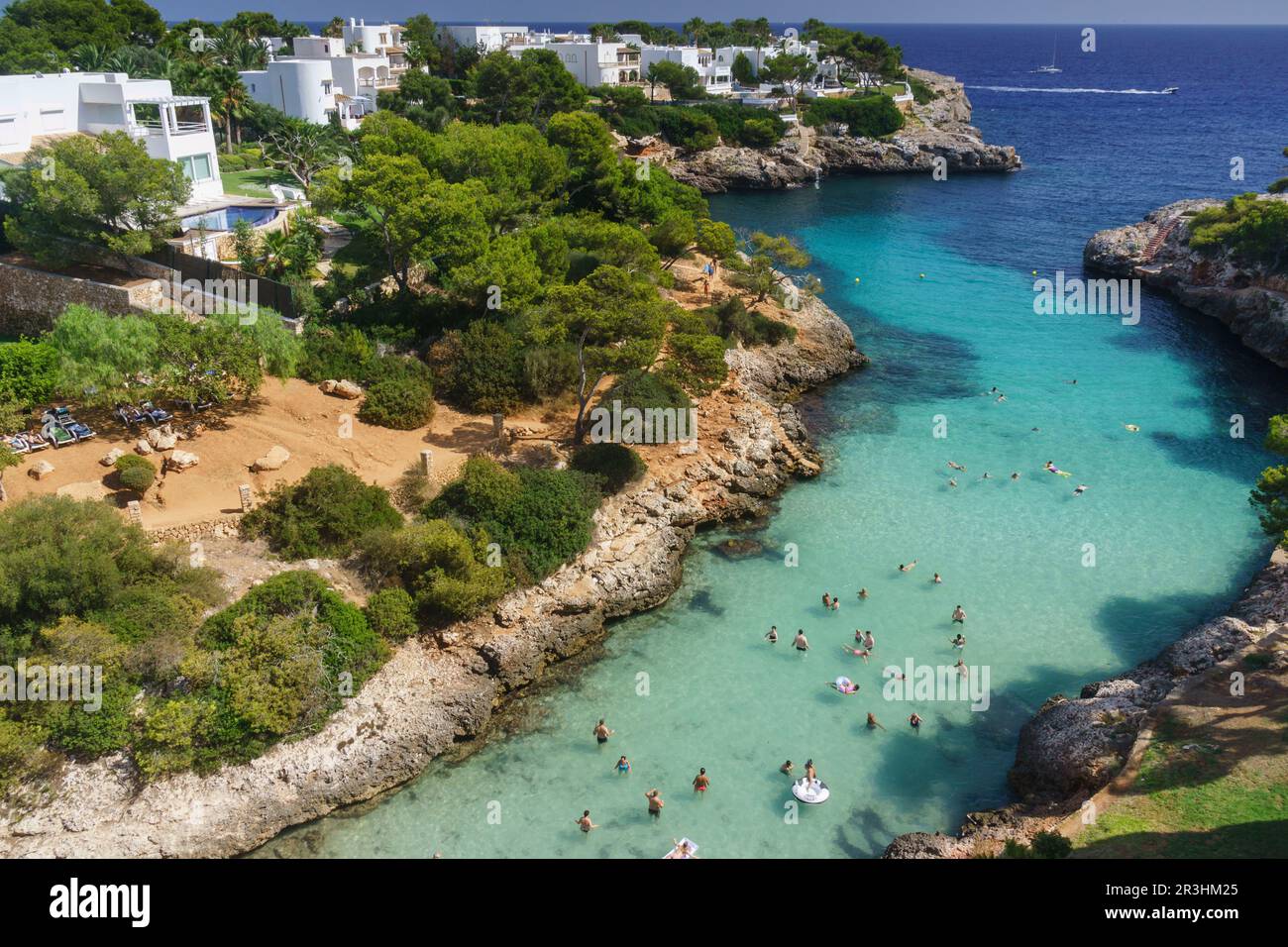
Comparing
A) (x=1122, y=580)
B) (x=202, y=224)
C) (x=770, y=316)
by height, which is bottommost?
(x=1122, y=580)

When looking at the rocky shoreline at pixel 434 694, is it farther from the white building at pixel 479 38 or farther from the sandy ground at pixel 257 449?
the white building at pixel 479 38

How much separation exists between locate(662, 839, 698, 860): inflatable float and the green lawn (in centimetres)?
4327

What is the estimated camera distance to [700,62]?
366 ft

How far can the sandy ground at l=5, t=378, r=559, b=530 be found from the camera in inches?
1053

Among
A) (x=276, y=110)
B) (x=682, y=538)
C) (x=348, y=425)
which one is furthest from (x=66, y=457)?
(x=276, y=110)

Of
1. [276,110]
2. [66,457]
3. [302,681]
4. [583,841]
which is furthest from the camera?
[276,110]

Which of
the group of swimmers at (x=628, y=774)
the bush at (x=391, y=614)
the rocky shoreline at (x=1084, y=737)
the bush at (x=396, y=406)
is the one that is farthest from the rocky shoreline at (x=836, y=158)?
the group of swimmers at (x=628, y=774)

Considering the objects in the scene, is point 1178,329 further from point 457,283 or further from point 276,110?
point 276,110

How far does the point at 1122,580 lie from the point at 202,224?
42551 mm

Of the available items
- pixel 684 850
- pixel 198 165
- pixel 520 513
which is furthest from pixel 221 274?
pixel 684 850

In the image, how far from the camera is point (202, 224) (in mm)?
41281

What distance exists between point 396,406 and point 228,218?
61.3 ft

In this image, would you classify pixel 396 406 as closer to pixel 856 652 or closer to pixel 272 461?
pixel 272 461

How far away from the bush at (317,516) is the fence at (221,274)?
438 inches
